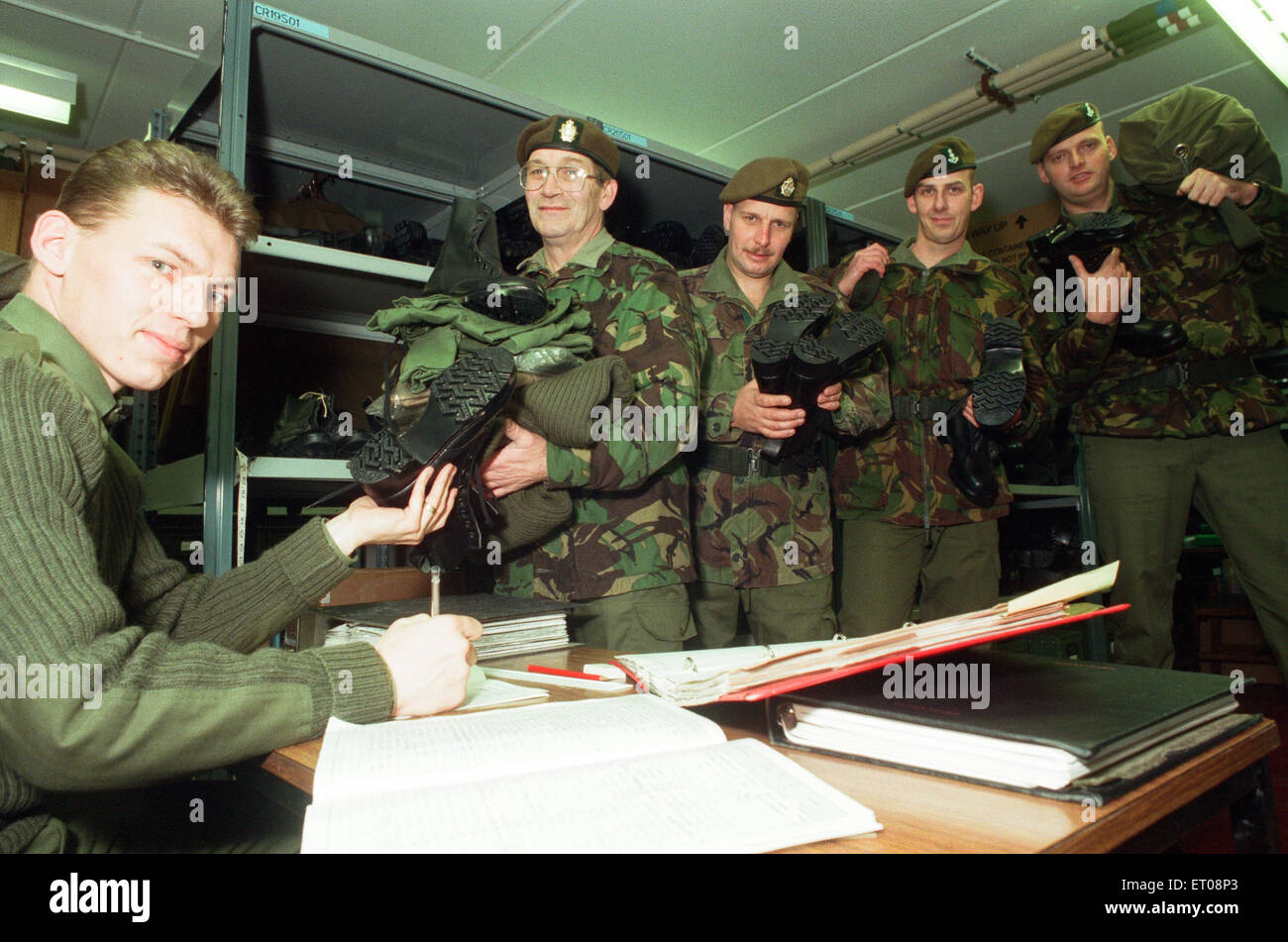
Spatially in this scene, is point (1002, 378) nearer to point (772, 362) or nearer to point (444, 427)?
point (772, 362)

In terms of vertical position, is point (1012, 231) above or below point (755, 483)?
above

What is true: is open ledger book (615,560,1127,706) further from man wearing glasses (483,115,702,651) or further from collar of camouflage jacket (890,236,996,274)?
collar of camouflage jacket (890,236,996,274)

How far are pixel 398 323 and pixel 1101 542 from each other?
2.21m

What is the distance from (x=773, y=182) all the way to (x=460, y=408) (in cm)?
151

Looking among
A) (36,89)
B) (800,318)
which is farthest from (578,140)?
(36,89)

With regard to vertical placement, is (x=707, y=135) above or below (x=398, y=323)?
above

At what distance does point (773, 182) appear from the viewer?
2113mm

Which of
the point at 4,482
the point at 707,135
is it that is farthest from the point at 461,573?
the point at 707,135

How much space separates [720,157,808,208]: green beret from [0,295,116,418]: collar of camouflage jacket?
1755 millimetres

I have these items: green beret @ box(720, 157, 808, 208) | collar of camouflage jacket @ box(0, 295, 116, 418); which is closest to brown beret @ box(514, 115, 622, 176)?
green beret @ box(720, 157, 808, 208)

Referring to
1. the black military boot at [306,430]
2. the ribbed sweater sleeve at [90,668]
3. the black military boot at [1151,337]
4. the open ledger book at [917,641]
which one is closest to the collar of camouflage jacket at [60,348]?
the ribbed sweater sleeve at [90,668]

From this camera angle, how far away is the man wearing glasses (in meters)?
1.52
